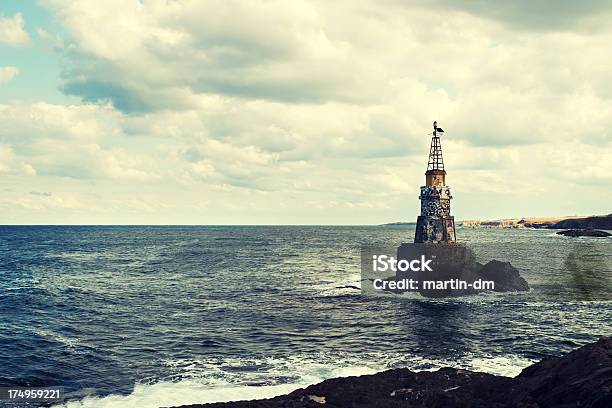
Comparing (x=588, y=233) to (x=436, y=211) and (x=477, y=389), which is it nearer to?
(x=436, y=211)

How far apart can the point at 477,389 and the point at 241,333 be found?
71.9ft

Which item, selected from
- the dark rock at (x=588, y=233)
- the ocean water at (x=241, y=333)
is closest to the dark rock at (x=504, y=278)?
the ocean water at (x=241, y=333)

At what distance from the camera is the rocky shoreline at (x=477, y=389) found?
16.8 metres

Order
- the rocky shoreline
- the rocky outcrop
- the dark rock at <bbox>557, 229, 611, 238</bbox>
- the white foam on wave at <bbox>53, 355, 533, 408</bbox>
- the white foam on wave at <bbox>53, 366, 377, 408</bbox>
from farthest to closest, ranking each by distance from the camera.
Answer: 1. the dark rock at <bbox>557, 229, 611, 238</bbox>
2. the rocky outcrop
3. the white foam on wave at <bbox>53, 355, 533, 408</bbox>
4. the white foam on wave at <bbox>53, 366, 377, 408</bbox>
5. the rocky shoreline

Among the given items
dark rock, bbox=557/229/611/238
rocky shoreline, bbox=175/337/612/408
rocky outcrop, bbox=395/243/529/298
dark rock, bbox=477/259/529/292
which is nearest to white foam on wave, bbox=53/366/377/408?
rocky shoreline, bbox=175/337/612/408

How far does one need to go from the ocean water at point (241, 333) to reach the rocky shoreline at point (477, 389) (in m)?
4.56

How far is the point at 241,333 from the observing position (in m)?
38.9

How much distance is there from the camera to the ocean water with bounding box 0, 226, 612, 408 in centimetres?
2802

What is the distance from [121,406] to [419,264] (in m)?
46.3

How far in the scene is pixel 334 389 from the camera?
2216cm

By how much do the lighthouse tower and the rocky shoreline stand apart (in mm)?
38079

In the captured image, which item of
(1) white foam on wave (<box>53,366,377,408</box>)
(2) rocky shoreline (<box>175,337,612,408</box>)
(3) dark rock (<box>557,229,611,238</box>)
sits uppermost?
(3) dark rock (<box>557,229,611,238</box>)

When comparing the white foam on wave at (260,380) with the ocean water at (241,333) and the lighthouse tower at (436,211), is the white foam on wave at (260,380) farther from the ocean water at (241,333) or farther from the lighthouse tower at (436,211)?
the lighthouse tower at (436,211)

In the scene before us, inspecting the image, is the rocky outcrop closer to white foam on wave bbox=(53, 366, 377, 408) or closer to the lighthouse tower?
the lighthouse tower
